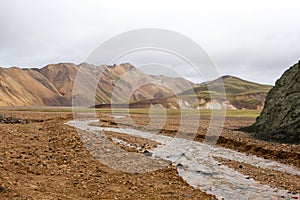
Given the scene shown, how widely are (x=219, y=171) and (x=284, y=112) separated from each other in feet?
63.2

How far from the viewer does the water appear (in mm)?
14164

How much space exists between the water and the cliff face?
23.2 ft

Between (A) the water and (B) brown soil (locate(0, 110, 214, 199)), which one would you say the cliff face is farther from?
(B) brown soil (locate(0, 110, 214, 199))

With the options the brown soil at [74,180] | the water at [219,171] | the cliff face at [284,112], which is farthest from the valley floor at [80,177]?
the cliff face at [284,112]

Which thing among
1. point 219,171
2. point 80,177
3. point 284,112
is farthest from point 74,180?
point 284,112

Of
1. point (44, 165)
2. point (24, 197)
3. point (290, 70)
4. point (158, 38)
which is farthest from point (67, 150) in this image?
point (290, 70)

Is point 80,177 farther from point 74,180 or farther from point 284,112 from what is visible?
point 284,112

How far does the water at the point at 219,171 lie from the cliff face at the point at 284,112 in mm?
7080

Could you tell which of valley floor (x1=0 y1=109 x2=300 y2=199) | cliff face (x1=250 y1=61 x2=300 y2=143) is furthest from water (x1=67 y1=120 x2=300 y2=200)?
cliff face (x1=250 y1=61 x2=300 y2=143)

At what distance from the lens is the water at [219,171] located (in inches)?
558

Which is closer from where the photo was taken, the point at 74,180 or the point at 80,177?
the point at 74,180

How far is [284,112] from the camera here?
34.8 meters

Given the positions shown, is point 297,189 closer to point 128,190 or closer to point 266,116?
point 128,190

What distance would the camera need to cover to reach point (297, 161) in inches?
859
